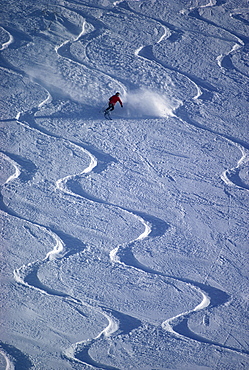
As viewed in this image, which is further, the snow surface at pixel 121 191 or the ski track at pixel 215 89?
the ski track at pixel 215 89

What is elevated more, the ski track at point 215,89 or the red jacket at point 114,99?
the ski track at point 215,89

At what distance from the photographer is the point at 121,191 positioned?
6.31 feet

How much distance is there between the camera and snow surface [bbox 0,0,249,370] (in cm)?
168

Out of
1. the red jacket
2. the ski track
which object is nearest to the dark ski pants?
the red jacket

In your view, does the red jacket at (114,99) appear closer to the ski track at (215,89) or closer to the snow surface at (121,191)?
the snow surface at (121,191)

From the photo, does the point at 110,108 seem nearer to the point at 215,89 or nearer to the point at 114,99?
the point at 114,99

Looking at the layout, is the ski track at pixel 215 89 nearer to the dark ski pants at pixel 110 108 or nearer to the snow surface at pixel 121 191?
the snow surface at pixel 121 191

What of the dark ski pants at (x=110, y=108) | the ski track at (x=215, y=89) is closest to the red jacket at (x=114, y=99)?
the dark ski pants at (x=110, y=108)

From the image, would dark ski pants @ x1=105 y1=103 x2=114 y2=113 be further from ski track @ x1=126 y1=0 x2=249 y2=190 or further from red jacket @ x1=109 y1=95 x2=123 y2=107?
ski track @ x1=126 y1=0 x2=249 y2=190

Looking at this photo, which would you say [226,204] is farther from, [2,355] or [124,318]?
[2,355]

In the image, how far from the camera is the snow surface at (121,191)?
1.68 m

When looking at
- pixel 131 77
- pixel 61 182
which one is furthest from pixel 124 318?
pixel 131 77

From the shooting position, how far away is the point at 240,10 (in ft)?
8.67

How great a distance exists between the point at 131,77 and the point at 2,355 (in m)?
1.65
